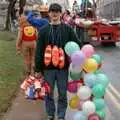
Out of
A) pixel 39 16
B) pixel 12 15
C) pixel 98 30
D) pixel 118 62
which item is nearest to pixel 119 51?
pixel 98 30

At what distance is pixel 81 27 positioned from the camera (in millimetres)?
27406

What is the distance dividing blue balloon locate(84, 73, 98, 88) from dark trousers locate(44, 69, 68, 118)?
80 centimetres

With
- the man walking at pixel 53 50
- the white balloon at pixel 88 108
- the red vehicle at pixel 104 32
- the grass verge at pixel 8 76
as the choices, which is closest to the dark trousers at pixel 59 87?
the man walking at pixel 53 50

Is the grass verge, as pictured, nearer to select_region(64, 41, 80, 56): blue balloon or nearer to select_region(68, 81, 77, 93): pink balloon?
select_region(68, 81, 77, 93): pink balloon

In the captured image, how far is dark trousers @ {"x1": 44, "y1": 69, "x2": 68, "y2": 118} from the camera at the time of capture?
8.55m

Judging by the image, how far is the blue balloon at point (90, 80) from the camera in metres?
7.74

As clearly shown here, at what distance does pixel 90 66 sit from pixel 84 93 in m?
0.41

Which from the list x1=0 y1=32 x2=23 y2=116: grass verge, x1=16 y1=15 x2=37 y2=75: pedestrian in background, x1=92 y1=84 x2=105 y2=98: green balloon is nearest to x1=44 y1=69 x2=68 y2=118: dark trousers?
x1=92 y1=84 x2=105 y2=98: green balloon

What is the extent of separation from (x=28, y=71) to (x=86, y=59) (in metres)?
7.47

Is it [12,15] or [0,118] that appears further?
[12,15]

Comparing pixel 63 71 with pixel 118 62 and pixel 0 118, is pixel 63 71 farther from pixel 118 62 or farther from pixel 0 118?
pixel 118 62

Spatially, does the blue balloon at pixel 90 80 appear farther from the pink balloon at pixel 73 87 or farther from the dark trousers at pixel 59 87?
the dark trousers at pixel 59 87

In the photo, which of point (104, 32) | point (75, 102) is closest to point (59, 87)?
point (75, 102)

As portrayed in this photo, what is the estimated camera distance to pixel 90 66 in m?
7.82
